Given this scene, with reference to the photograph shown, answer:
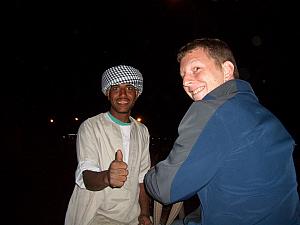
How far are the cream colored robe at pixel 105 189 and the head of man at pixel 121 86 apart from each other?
0.18 metres

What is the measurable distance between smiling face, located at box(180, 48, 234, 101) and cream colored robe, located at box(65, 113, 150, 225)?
1100mm

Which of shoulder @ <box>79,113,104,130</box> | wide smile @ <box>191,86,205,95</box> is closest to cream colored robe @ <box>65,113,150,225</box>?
shoulder @ <box>79,113,104,130</box>

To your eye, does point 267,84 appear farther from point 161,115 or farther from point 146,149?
point 161,115

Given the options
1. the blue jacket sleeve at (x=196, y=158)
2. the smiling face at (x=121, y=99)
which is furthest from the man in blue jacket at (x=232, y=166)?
the smiling face at (x=121, y=99)

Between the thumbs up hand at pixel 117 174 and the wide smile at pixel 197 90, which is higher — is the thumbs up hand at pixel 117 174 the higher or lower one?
the lower one

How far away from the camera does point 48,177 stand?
12.6 meters

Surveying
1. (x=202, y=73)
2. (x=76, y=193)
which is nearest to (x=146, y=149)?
(x=76, y=193)

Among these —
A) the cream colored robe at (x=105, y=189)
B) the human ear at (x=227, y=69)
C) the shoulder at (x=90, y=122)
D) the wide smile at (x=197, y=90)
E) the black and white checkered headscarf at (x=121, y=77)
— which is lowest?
the cream colored robe at (x=105, y=189)

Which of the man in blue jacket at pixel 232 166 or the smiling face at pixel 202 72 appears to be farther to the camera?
the smiling face at pixel 202 72

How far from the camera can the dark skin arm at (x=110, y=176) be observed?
7.39 feet

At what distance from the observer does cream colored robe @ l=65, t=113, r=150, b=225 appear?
8.55 feet

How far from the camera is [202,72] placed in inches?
79.5

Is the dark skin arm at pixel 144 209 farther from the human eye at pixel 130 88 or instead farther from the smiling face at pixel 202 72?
the smiling face at pixel 202 72

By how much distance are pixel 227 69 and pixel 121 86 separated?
1256mm
